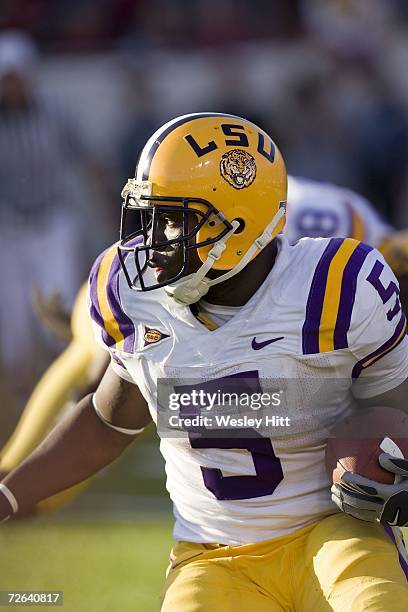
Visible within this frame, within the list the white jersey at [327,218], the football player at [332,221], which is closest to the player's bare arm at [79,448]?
the football player at [332,221]

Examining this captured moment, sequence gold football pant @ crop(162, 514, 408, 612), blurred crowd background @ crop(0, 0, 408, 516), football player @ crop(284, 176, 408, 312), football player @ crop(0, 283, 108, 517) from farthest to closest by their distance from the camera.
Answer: blurred crowd background @ crop(0, 0, 408, 516) < football player @ crop(284, 176, 408, 312) < football player @ crop(0, 283, 108, 517) < gold football pant @ crop(162, 514, 408, 612)

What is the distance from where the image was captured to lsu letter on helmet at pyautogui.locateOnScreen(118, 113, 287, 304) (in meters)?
2.75

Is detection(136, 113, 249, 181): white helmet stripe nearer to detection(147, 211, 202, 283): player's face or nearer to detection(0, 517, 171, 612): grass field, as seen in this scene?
detection(147, 211, 202, 283): player's face

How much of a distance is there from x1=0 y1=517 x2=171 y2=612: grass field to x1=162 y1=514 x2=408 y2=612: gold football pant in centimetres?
124

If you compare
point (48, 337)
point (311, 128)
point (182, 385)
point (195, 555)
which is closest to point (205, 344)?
point (182, 385)

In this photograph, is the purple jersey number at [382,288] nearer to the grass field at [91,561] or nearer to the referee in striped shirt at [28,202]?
the grass field at [91,561]

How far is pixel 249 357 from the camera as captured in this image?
2.69 metres

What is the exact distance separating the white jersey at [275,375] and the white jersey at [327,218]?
5.98 feet

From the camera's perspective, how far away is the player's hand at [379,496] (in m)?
2.57

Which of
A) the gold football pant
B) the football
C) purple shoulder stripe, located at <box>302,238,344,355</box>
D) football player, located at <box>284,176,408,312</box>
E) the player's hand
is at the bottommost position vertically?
the gold football pant

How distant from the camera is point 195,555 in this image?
2740 mm

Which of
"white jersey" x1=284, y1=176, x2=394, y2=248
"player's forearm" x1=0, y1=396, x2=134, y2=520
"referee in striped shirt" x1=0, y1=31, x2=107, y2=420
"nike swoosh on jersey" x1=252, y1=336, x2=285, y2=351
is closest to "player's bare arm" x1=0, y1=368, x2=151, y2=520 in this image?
"player's forearm" x1=0, y1=396, x2=134, y2=520

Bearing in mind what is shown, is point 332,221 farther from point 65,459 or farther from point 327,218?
point 65,459

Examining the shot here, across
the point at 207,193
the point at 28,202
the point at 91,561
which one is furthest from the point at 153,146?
the point at 28,202
